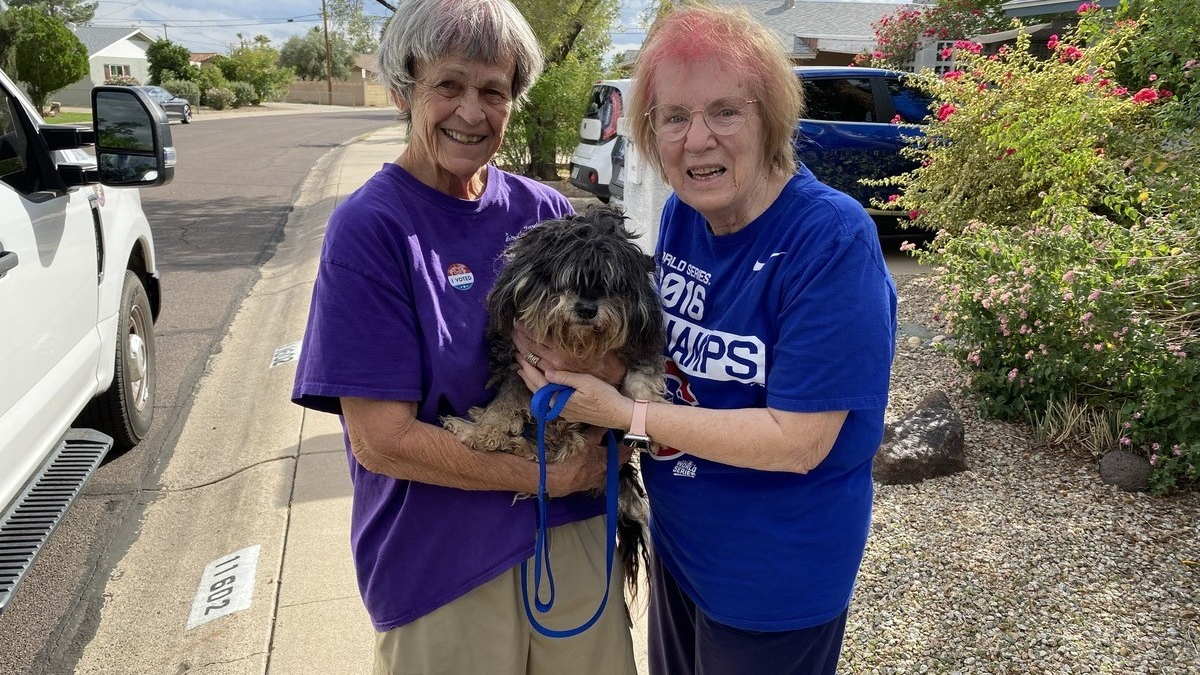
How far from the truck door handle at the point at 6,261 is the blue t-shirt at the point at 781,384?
258 cm

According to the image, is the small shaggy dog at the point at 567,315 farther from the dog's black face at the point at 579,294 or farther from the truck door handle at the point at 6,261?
the truck door handle at the point at 6,261

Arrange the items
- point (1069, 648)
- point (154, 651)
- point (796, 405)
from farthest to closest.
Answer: point (154, 651) < point (1069, 648) < point (796, 405)

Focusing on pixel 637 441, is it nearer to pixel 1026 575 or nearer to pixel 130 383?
pixel 1026 575

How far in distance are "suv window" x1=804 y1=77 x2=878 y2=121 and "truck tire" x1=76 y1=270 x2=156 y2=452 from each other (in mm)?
8067

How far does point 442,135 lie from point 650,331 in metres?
0.74

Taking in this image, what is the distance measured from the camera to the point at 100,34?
76.9 meters

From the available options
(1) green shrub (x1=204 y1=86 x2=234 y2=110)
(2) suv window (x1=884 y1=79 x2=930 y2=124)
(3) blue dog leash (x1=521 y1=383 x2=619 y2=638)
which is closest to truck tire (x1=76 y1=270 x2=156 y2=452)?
(3) blue dog leash (x1=521 y1=383 x2=619 y2=638)

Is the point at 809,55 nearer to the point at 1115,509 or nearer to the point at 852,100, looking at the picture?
the point at 852,100

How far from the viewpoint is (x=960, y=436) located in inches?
185

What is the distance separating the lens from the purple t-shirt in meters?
1.78

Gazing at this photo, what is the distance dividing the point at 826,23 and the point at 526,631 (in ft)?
116

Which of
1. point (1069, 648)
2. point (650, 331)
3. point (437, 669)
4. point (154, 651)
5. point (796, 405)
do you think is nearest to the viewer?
point (796, 405)

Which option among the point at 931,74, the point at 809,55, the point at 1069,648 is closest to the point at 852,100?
the point at 931,74

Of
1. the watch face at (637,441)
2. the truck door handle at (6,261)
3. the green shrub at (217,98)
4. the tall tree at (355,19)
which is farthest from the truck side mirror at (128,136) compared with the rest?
the green shrub at (217,98)
